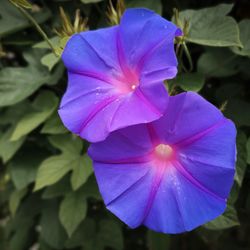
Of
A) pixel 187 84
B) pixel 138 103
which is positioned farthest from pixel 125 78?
pixel 187 84

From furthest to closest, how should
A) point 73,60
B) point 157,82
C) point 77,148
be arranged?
1. point 77,148
2. point 73,60
3. point 157,82

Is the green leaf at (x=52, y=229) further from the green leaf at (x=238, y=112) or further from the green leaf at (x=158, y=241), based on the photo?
the green leaf at (x=238, y=112)

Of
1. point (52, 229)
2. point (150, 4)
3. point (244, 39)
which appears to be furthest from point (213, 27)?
point (52, 229)

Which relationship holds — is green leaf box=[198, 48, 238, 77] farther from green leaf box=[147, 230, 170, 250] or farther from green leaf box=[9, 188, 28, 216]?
green leaf box=[9, 188, 28, 216]

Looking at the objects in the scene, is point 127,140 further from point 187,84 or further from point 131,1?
point 131,1

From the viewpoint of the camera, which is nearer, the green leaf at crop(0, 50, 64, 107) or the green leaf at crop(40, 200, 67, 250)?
the green leaf at crop(0, 50, 64, 107)

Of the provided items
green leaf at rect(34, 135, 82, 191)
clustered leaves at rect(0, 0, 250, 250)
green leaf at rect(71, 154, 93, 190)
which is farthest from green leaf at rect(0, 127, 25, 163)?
green leaf at rect(71, 154, 93, 190)

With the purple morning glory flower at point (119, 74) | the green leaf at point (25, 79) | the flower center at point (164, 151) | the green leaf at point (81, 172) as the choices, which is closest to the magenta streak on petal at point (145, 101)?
the purple morning glory flower at point (119, 74)
